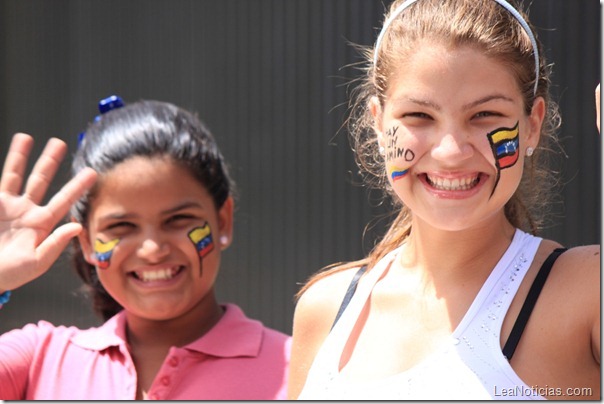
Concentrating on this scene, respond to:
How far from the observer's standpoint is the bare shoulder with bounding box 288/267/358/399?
2094mm

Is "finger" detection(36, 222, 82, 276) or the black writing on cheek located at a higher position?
the black writing on cheek

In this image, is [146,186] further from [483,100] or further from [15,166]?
[483,100]

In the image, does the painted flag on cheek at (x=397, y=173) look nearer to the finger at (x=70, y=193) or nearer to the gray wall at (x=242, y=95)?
the finger at (x=70, y=193)

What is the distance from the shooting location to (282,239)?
192 inches

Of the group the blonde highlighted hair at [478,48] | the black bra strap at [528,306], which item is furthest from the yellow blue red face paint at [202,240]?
the black bra strap at [528,306]

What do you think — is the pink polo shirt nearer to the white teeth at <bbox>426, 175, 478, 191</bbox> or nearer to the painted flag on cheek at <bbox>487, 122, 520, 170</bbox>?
the white teeth at <bbox>426, 175, 478, 191</bbox>

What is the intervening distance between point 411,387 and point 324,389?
0.70ft

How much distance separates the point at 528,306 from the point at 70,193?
1.40m

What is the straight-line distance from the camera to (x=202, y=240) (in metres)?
2.67

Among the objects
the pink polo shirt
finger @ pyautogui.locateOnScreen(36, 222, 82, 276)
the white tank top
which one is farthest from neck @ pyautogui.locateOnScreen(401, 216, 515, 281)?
finger @ pyautogui.locateOnScreen(36, 222, 82, 276)

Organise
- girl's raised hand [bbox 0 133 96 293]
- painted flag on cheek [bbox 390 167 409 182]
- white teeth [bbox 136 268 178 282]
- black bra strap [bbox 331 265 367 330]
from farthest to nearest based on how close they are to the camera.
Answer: white teeth [bbox 136 268 178 282]
girl's raised hand [bbox 0 133 96 293]
black bra strap [bbox 331 265 367 330]
painted flag on cheek [bbox 390 167 409 182]

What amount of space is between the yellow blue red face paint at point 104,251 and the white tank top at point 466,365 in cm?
93

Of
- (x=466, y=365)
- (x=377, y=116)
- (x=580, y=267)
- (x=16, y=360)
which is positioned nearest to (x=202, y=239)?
(x=16, y=360)

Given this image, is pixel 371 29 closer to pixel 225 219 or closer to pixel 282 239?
pixel 282 239
